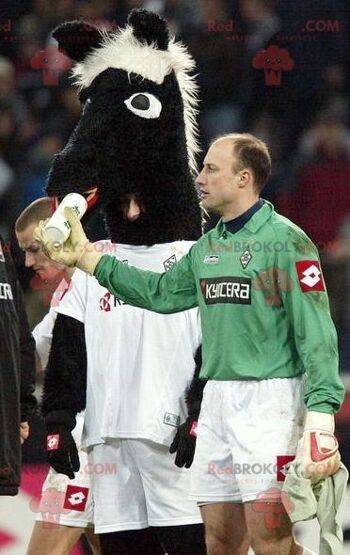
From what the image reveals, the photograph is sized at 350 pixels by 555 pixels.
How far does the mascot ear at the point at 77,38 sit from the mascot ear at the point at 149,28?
11 centimetres

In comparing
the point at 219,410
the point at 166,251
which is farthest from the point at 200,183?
the point at 219,410

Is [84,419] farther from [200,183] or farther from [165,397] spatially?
[200,183]

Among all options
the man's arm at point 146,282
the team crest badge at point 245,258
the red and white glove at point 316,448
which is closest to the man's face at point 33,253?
the man's arm at point 146,282

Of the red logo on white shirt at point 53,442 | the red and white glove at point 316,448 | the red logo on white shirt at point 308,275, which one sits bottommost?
the red logo on white shirt at point 53,442

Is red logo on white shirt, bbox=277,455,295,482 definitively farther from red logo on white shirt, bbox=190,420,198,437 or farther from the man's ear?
the man's ear

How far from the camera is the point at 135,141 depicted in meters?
3.71

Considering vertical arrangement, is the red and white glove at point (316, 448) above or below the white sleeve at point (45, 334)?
above

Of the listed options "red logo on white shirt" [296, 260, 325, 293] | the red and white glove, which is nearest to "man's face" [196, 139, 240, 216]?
"red logo on white shirt" [296, 260, 325, 293]

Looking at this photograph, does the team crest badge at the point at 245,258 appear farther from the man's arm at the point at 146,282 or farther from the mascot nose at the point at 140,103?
the mascot nose at the point at 140,103

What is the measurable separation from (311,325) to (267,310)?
0.12 m

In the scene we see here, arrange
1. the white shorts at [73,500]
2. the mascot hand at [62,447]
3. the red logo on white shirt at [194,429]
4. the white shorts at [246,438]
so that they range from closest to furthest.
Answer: the white shorts at [246,438]
the red logo on white shirt at [194,429]
the mascot hand at [62,447]
the white shorts at [73,500]

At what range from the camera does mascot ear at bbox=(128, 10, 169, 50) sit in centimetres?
374

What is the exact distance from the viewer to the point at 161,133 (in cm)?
373

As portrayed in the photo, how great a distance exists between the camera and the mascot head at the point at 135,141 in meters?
3.69
